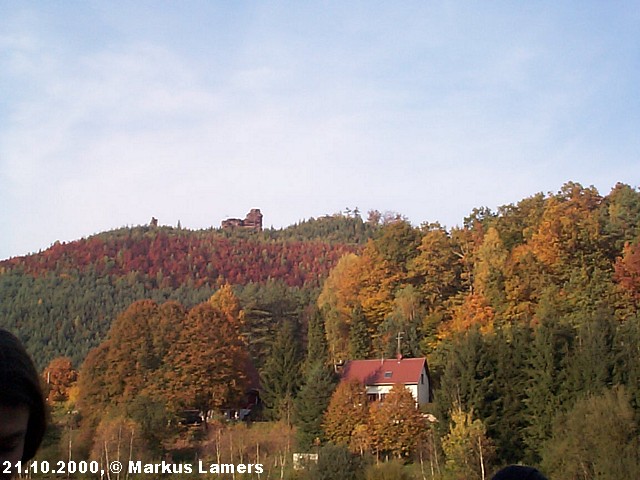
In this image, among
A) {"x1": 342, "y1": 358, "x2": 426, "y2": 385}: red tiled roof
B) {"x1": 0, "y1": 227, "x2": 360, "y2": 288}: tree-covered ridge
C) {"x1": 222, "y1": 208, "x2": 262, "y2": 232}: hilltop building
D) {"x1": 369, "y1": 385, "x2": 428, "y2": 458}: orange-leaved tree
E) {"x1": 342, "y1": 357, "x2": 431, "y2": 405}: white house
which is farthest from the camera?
{"x1": 222, "y1": 208, "x2": 262, "y2": 232}: hilltop building

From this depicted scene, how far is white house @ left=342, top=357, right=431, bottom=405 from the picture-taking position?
32.7 meters

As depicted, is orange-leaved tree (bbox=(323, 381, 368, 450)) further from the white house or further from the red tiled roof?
the red tiled roof

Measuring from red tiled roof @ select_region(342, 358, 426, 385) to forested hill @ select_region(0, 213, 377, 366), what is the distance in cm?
1308

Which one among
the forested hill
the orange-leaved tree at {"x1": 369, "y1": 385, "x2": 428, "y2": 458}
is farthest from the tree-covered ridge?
the orange-leaved tree at {"x1": 369, "y1": 385, "x2": 428, "y2": 458}

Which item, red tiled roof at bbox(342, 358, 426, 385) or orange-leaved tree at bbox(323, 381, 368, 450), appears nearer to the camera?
orange-leaved tree at bbox(323, 381, 368, 450)

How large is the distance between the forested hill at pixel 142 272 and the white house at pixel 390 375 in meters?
13.2

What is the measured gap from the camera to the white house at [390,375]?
107ft

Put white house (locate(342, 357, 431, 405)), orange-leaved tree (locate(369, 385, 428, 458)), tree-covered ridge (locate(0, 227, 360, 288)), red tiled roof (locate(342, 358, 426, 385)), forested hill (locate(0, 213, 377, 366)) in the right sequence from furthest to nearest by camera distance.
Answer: tree-covered ridge (locate(0, 227, 360, 288)) < forested hill (locate(0, 213, 377, 366)) < red tiled roof (locate(342, 358, 426, 385)) < white house (locate(342, 357, 431, 405)) < orange-leaved tree (locate(369, 385, 428, 458))

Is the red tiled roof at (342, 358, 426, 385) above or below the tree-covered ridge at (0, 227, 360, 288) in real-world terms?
below

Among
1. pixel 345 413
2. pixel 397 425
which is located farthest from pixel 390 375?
pixel 397 425

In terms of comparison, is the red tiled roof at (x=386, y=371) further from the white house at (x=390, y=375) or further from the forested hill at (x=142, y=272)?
the forested hill at (x=142, y=272)

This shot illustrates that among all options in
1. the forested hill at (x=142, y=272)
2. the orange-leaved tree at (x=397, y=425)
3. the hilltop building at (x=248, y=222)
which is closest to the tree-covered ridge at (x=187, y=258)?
the forested hill at (x=142, y=272)

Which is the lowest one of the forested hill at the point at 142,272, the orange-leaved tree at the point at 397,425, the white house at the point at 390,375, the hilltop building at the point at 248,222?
the orange-leaved tree at the point at 397,425

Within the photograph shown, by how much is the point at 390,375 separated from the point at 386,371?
0.39 meters
